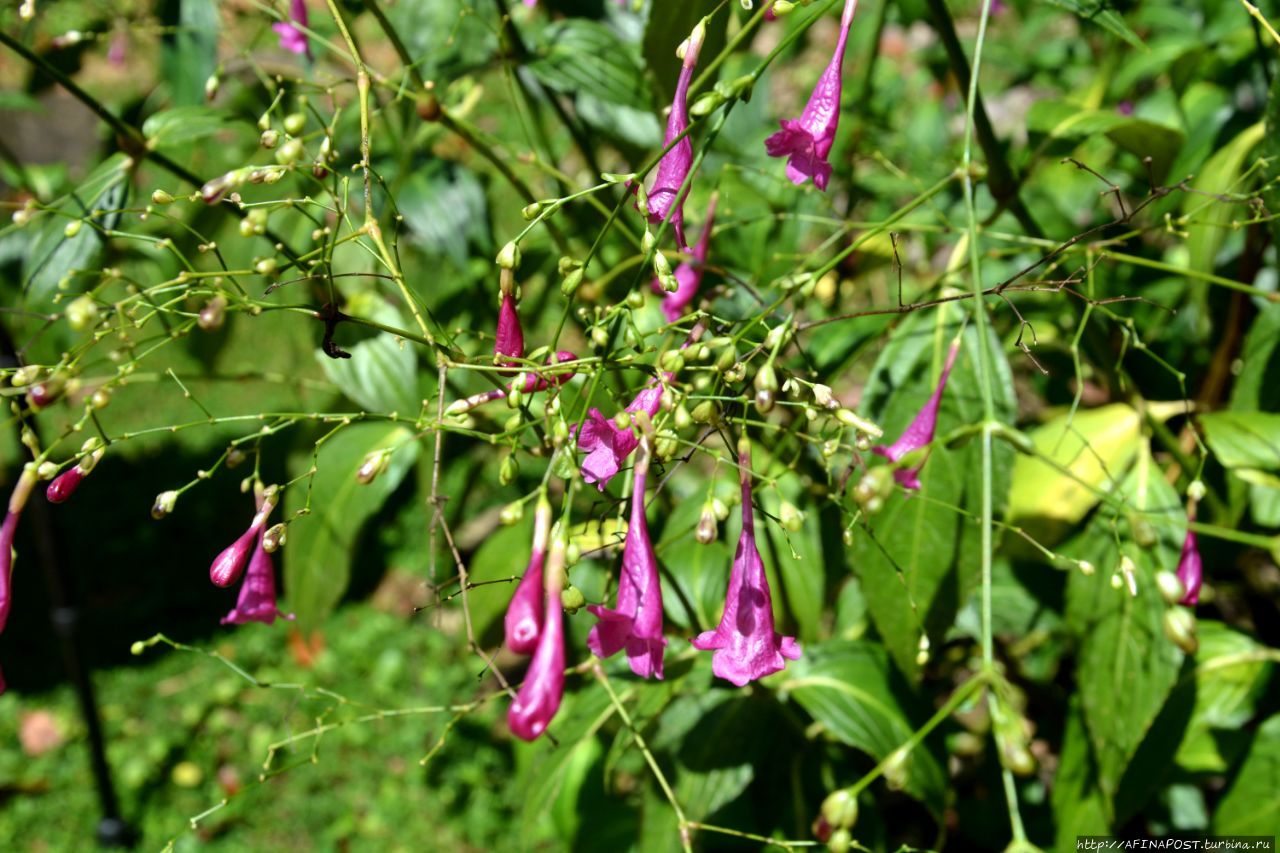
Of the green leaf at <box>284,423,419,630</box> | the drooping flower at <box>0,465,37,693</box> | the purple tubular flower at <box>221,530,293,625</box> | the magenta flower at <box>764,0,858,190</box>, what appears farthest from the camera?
the green leaf at <box>284,423,419,630</box>

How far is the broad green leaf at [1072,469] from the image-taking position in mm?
1528

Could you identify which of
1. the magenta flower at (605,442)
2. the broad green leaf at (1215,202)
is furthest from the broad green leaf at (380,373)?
the broad green leaf at (1215,202)

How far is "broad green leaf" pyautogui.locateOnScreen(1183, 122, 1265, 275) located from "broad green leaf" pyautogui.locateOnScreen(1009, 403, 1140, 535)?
0.26m

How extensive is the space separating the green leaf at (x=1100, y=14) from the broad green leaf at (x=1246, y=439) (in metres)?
0.56

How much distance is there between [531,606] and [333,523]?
99 cm

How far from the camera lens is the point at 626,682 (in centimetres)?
141

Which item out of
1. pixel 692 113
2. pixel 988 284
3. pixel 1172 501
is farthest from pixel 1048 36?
pixel 692 113

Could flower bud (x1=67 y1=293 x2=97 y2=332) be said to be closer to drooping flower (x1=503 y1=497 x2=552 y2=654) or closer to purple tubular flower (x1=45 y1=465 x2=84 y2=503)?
purple tubular flower (x1=45 y1=465 x2=84 y2=503)

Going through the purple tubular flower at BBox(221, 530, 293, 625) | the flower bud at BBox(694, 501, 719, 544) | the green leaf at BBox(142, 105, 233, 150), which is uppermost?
the green leaf at BBox(142, 105, 233, 150)

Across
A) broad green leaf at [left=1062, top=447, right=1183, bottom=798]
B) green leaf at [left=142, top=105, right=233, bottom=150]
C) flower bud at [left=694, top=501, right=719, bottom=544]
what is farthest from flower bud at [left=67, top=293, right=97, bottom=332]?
broad green leaf at [left=1062, top=447, right=1183, bottom=798]

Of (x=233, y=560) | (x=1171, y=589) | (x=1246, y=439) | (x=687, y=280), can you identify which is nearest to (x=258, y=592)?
(x=233, y=560)

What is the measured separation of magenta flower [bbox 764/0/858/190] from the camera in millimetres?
1062

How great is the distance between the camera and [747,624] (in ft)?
3.18

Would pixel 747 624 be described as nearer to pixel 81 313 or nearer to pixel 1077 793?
pixel 81 313
